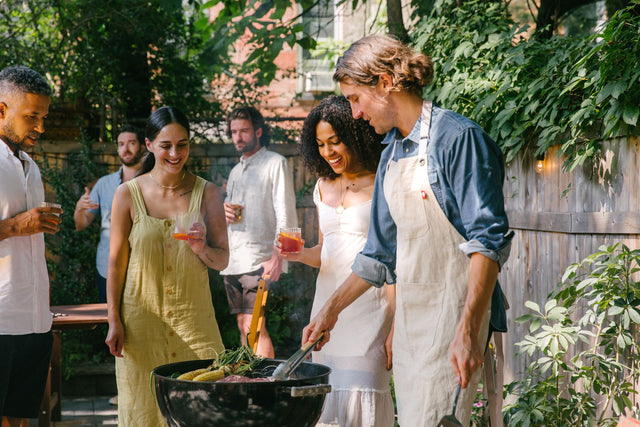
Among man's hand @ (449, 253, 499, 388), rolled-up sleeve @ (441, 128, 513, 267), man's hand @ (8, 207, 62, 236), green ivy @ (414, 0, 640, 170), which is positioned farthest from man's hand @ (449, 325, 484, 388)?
man's hand @ (8, 207, 62, 236)

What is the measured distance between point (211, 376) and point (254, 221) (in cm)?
334

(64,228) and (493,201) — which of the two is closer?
(493,201)

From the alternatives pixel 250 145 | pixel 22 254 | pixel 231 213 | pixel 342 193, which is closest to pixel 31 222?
pixel 22 254

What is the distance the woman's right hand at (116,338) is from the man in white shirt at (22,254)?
31cm

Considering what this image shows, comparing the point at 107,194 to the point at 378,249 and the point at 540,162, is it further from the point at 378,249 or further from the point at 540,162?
the point at 378,249

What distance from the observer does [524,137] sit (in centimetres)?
453

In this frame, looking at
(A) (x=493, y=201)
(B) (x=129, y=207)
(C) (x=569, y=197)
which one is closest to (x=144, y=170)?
(B) (x=129, y=207)

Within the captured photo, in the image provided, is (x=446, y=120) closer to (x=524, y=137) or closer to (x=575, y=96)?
(x=575, y=96)

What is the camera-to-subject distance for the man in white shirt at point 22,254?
3.19 metres

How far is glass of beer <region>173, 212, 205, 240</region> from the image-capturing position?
3.32m

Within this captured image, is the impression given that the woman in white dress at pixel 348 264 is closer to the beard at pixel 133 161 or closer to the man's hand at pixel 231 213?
the man's hand at pixel 231 213

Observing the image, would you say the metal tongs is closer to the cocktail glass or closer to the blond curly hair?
the blond curly hair

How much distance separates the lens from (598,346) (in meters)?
3.68

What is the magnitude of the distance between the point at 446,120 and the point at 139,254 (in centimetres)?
170
